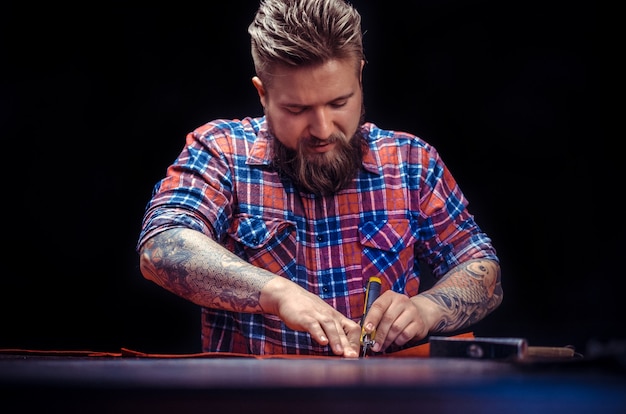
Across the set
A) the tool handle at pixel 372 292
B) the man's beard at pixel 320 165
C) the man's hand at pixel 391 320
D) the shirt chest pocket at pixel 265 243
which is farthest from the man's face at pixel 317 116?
the man's hand at pixel 391 320

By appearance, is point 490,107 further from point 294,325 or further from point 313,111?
point 294,325

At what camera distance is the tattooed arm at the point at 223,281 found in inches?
61.7

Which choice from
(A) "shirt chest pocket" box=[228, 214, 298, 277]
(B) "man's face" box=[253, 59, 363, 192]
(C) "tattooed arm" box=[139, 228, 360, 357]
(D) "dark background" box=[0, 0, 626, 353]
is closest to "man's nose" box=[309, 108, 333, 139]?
(B) "man's face" box=[253, 59, 363, 192]

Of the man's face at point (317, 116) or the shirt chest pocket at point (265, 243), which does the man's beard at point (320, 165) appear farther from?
the shirt chest pocket at point (265, 243)

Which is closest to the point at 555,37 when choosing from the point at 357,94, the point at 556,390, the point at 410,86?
the point at 410,86

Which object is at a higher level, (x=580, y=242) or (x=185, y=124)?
(x=185, y=124)

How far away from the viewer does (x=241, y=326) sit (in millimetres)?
2021

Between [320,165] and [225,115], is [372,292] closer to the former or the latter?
[320,165]

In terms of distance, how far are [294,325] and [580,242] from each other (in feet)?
4.78

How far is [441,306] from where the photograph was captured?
6.30 ft

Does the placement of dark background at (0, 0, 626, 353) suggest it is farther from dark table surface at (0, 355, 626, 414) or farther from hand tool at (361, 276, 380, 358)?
dark table surface at (0, 355, 626, 414)

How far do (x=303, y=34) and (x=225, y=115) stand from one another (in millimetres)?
811

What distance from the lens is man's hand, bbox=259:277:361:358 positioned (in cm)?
150

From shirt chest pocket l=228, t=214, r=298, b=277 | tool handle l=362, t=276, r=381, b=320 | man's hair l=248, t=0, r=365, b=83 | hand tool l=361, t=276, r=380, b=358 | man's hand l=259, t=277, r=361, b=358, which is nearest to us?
man's hand l=259, t=277, r=361, b=358
